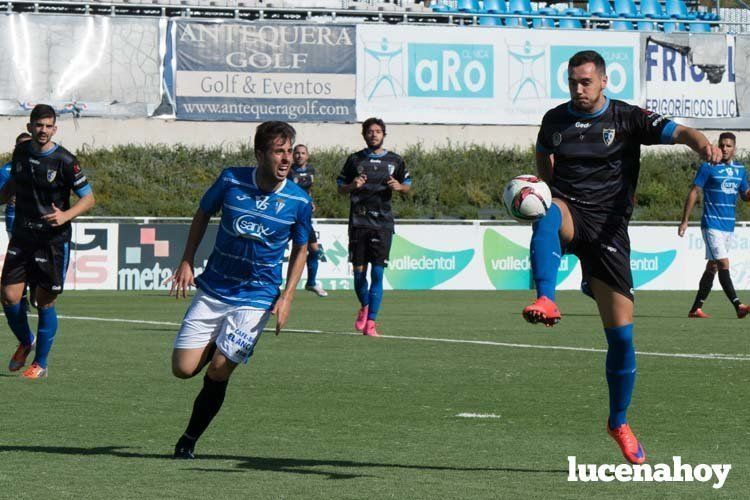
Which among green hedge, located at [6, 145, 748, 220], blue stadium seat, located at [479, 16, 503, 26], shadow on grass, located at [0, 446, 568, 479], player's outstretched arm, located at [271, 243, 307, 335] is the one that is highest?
blue stadium seat, located at [479, 16, 503, 26]

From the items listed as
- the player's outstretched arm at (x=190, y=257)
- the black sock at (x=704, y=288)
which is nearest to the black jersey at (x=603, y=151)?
the player's outstretched arm at (x=190, y=257)

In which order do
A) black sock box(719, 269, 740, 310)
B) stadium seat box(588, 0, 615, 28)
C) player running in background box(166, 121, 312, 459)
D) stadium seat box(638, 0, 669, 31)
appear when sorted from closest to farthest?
player running in background box(166, 121, 312, 459) → black sock box(719, 269, 740, 310) → stadium seat box(638, 0, 669, 31) → stadium seat box(588, 0, 615, 28)

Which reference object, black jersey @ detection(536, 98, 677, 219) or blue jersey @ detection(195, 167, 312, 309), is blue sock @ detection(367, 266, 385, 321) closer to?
blue jersey @ detection(195, 167, 312, 309)

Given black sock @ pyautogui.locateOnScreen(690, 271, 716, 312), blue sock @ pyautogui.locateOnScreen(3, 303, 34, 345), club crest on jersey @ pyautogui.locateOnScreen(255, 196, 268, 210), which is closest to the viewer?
club crest on jersey @ pyautogui.locateOnScreen(255, 196, 268, 210)

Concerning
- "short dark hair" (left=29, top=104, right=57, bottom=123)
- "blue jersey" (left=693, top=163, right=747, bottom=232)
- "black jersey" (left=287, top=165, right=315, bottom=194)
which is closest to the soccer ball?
"short dark hair" (left=29, top=104, right=57, bottom=123)

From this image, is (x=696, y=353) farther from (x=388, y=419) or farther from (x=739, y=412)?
(x=388, y=419)

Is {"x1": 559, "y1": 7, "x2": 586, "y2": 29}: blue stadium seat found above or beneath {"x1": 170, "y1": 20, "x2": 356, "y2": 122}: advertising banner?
above

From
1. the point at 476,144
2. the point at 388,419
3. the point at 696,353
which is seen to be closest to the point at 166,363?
the point at 388,419

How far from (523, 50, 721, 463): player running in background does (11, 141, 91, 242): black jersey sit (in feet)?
15.3

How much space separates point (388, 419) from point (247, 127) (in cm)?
3100

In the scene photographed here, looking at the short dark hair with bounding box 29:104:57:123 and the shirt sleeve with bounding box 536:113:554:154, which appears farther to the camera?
the short dark hair with bounding box 29:104:57:123

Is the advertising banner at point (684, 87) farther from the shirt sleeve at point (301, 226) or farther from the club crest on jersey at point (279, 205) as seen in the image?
the club crest on jersey at point (279, 205)

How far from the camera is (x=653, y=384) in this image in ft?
33.9

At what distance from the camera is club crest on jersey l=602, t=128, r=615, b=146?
23.0 ft
